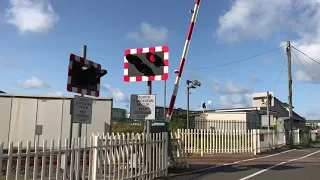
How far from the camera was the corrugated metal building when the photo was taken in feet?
67.7

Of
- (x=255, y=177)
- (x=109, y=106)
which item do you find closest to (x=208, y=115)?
(x=109, y=106)

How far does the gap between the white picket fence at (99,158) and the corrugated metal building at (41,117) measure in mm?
10063

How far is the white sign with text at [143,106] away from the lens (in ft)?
34.2

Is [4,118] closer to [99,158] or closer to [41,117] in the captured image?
[41,117]

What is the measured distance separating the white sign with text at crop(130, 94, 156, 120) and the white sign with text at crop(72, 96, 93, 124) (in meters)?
2.13

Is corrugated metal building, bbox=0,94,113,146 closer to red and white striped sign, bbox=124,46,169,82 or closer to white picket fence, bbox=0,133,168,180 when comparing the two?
red and white striped sign, bbox=124,46,169,82

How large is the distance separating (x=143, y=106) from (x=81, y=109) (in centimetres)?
250

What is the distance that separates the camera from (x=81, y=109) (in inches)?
330

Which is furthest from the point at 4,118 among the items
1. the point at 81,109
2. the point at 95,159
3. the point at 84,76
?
the point at 95,159

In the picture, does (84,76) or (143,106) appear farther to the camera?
(143,106)

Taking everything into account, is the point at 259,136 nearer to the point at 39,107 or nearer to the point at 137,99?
the point at 39,107

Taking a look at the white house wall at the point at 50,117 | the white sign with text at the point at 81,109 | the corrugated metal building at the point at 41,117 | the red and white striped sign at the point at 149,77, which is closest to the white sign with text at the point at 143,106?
the red and white striped sign at the point at 149,77

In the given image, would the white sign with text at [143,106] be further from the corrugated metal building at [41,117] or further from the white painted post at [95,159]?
the corrugated metal building at [41,117]

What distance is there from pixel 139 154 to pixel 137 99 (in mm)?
1611
